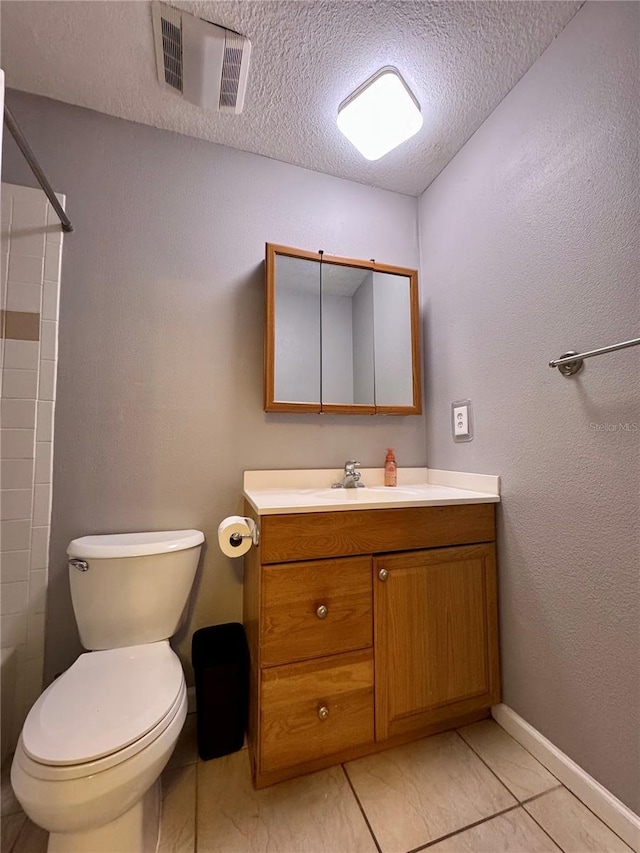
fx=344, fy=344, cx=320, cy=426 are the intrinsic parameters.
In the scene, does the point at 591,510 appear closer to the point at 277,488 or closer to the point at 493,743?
the point at 493,743

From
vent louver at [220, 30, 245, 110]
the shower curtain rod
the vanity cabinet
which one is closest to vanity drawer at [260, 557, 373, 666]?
the vanity cabinet

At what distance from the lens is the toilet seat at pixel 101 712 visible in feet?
2.33

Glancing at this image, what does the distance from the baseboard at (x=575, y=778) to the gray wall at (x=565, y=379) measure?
0.09 ft

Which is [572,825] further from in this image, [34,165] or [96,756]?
[34,165]

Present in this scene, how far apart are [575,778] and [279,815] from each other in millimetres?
842

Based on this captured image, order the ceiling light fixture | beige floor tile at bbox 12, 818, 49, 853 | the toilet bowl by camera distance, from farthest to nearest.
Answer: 1. the ceiling light fixture
2. beige floor tile at bbox 12, 818, 49, 853
3. the toilet bowl

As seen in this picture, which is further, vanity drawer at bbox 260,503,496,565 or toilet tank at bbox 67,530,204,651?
toilet tank at bbox 67,530,204,651

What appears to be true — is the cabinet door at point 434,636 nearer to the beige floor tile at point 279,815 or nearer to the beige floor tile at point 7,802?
the beige floor tile at point 279,815

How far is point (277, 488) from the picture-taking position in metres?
1.43

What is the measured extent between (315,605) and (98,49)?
6.29ft

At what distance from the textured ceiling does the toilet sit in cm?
163

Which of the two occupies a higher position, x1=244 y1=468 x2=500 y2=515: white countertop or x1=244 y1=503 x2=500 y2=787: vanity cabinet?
x1=244 y1=468 x2=500 y2=515: white countertop

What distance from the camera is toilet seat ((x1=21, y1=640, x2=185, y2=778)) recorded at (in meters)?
0.71

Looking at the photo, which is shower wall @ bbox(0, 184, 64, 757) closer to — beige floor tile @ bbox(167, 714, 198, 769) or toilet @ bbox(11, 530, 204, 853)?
toilet @ bbox(11, 530, 204, 853)
